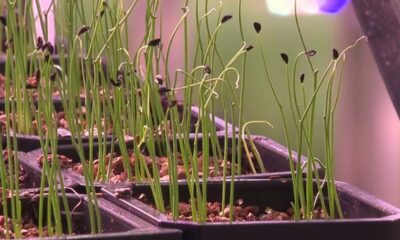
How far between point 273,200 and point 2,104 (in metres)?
0.76

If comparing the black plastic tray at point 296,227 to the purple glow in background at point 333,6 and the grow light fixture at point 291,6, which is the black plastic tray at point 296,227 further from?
the grow light fixture at point 291,6

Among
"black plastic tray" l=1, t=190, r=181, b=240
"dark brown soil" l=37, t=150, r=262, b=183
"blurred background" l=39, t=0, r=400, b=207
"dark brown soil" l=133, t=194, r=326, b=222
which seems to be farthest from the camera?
"blurred background" l=39, t=0, r=400, b=207

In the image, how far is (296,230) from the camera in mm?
976

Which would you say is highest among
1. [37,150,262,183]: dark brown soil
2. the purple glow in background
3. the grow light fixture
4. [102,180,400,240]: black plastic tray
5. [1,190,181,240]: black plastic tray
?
the grow light fixture

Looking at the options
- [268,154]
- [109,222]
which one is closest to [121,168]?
[268,154]

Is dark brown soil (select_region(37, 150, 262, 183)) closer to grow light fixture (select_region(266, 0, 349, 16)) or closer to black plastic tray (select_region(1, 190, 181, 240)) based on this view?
black plastic tray (select_region(1, 190, 181, 240))

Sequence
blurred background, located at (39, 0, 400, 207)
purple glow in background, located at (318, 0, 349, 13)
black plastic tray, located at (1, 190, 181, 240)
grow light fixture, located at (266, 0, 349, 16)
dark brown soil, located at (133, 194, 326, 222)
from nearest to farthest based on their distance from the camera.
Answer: black plastic tray, located at (1, 190, 181, 240) → dark brown soil, located at (133, 194, 326, 222) → purple glow in background, located at (318, 0, 349, 13) → blurred background, located at (39, 0, 400, 207) → grow light fixture, located at (266, 0, 349, 16)

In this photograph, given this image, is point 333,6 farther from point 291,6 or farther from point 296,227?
point 296,227

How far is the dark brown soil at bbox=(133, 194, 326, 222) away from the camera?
1168 mm

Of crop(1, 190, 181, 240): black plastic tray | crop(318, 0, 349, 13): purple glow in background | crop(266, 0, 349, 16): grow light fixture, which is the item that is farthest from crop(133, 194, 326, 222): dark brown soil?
crop(266, 0, 349, 16): grow light fixture

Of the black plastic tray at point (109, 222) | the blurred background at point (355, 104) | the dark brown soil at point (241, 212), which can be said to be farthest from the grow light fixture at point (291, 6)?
the black plastic tray at point (109, 222)

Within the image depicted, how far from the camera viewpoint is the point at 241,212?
1.19 m

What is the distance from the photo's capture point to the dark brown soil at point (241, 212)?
117cm

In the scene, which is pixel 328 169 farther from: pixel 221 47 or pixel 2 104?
pixel 221 47
